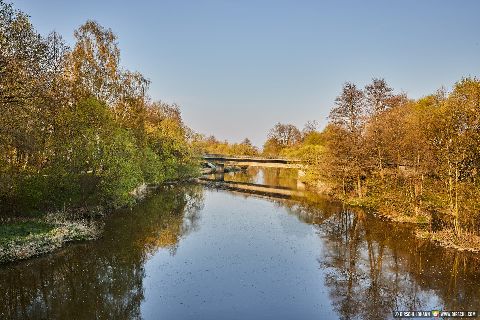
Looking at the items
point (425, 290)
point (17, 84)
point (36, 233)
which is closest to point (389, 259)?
point (425, 290)

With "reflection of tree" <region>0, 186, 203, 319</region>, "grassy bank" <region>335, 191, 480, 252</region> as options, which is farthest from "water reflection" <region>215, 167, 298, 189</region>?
"reflection of tree" <region>0, 186, 203, 319</region>

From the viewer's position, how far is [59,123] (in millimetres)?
34156

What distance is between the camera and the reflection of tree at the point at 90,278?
17797 millimetres

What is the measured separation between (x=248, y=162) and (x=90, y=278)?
3123 inches

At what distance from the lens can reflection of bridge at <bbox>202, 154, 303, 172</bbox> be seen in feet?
289

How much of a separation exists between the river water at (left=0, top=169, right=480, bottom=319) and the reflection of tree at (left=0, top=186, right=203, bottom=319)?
0.06 meters

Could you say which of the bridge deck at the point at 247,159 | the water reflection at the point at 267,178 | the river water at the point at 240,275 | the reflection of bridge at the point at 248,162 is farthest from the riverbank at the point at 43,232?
the bridge deck at the point at 247,159

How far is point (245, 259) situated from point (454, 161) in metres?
18.3

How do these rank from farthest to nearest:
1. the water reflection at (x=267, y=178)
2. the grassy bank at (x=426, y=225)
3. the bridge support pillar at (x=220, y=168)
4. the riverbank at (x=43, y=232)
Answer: the bridge support pillar at (x=220, y=168), the water reflection at (x=267, y=178), the grassy bank at (x=426, y=225), the riverbank at (x=43, y=232)

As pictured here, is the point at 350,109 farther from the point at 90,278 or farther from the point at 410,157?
the point at 90,278

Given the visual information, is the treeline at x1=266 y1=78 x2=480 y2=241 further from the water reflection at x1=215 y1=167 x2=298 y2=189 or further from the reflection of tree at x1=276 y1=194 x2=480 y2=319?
the water reflection at x1=215 y1=167 x2=298 y2=189

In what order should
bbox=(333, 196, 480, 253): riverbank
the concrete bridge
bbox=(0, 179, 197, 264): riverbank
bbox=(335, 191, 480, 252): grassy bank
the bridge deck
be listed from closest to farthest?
bbox=(0, 179, 197, 264): riverbank, bbox=(333, 196, 480, 253): riverbank, bbox=(335, 191, 480, 252): grassy bank, the concrete bridge, the bridge deck

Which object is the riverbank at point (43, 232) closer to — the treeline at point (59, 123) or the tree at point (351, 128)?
the treeline at point (59, 123)

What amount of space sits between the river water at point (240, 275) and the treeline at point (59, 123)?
5373 millimetres
